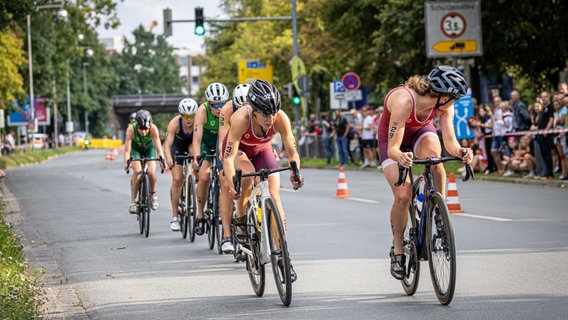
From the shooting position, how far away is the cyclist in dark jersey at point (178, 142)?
14.6 meters

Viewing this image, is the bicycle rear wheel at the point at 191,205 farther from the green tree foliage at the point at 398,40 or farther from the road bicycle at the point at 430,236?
the green tree foliage at the point at 398,40

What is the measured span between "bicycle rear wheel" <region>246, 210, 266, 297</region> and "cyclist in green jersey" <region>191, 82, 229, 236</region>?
11.2 ft

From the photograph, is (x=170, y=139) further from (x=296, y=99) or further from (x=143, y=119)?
(x=296, y=99)

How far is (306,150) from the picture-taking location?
46375 mm

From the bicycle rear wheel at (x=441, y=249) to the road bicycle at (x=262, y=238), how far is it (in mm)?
1058

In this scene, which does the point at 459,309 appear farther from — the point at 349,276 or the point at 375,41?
the point at 375,41

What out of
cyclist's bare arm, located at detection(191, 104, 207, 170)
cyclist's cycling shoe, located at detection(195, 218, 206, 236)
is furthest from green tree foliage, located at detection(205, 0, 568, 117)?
cyclist's bare arm, located at detection(191, 104, 207, 170)

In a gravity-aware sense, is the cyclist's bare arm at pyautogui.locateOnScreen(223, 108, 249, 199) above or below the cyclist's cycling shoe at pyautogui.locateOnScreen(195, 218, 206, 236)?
above

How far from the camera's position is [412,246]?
8.82 m

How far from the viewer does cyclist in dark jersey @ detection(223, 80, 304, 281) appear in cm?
894

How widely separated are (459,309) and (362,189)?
15.9 m

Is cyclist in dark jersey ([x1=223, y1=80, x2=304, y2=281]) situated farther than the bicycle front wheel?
No

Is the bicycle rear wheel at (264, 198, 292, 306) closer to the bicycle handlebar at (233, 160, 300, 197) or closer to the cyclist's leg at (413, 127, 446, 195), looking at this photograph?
the bicycle handlebar at (233, 160, 300, 197)

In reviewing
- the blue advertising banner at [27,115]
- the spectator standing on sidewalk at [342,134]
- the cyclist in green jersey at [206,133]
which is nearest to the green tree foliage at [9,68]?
the blue advertising banner at [27,115]
